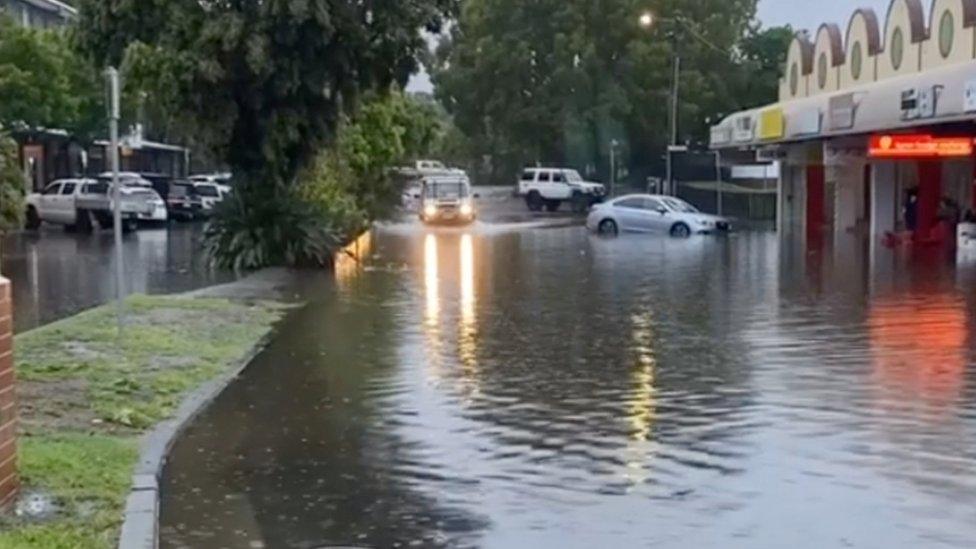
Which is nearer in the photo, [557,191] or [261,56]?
[261,56]

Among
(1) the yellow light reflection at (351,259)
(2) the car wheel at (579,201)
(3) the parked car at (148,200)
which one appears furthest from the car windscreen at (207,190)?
(2) the car wheel at (579,201)

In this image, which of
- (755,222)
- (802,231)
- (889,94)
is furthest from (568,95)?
(889,94)

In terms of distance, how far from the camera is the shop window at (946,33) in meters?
36.7

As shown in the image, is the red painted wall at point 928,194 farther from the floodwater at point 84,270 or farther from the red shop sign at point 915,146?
the floodwater at point 84,270

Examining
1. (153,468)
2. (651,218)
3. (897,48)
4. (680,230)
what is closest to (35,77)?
(651,218)

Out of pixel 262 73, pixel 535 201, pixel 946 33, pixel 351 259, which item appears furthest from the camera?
pixel 535 201

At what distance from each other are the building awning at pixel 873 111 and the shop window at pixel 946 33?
54.5 inches

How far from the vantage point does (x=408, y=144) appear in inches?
2237

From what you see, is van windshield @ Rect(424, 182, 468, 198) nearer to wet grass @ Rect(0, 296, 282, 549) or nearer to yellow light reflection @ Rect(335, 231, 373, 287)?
yellow light reflection @ Rect(335, 231, 373, 287)

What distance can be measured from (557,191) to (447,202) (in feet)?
55.5

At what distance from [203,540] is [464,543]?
4.93 feet

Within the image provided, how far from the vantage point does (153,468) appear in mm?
10188

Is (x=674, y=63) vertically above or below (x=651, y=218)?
above

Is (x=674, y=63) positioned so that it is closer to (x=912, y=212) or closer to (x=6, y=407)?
(x=912, y=212)
